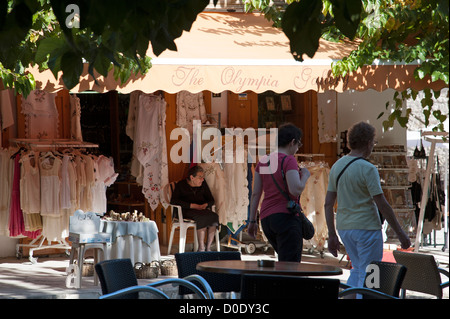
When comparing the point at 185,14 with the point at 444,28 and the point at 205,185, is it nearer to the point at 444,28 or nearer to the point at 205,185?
the point at 444,28

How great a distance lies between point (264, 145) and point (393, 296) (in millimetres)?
6423

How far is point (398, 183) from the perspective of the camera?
1082cm

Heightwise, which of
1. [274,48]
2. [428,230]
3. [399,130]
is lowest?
[428,230]

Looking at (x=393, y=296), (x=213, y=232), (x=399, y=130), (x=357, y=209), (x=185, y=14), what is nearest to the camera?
(x=185, y=14)

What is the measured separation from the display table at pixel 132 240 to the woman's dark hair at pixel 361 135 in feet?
12.6

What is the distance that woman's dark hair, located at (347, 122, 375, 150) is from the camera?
512 cm

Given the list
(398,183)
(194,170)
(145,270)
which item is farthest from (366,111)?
(145,270)

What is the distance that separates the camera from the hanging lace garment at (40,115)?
392 inches

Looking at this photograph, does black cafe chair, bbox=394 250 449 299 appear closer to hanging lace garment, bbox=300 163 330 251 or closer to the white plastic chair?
hanging lace garment, bbox=300 163 330 251

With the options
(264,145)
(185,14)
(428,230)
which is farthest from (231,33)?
(185,14)

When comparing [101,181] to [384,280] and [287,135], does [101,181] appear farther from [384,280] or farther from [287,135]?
[384,280]

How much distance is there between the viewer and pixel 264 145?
10445 millimetres

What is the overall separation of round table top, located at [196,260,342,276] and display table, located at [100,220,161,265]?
3.77 meters

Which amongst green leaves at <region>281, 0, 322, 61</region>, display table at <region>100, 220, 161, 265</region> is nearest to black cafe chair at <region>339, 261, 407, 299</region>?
green leaves at <region>281, 0, 322, 61</region>
